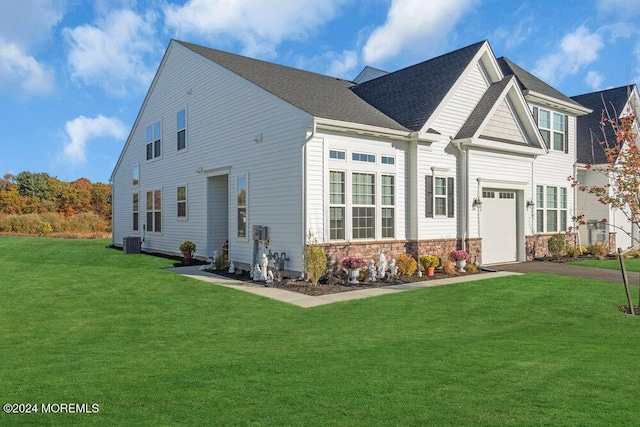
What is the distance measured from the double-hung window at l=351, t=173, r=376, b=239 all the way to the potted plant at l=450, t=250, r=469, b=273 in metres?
2.93

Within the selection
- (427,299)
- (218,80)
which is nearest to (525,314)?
(427,299)

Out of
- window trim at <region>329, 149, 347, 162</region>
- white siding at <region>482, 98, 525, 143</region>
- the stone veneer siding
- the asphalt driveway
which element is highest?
white siding at <region>482, 98, 525, 143</region>

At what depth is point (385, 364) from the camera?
5.47m

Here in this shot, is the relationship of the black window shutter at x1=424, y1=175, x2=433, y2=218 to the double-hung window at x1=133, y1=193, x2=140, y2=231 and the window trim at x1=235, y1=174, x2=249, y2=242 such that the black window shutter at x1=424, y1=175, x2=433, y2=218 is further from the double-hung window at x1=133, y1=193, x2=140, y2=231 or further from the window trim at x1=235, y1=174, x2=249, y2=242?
the double-hung window at x1=133, y1=193, x2=140, y2=231

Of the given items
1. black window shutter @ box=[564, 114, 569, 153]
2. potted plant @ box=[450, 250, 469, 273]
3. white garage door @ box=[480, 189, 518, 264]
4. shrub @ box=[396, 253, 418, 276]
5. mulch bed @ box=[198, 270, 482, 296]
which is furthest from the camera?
black window shutter @ box=[564, 114, 569, 153]

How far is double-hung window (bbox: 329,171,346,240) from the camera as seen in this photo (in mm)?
12891

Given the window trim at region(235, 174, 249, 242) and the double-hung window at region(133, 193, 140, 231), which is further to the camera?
the double-hung window at region(133, 193, 140, 231)

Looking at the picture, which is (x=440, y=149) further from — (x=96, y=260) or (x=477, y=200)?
(x=96, y=260)

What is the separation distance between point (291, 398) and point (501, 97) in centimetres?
1409

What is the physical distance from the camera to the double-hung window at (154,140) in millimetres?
21047

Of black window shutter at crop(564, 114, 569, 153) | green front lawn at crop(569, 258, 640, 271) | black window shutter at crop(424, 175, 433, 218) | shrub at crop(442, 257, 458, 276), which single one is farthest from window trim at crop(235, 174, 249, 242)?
black window shutter at crop(564, 114, 569, 153)

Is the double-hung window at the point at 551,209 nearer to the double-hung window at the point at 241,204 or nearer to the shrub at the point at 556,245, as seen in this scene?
the shrub at the point at 556,245

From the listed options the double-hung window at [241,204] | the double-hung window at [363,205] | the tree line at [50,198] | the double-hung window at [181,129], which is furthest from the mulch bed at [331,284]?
the tree line at [50,198]

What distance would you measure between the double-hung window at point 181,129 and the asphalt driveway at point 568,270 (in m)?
12.6
